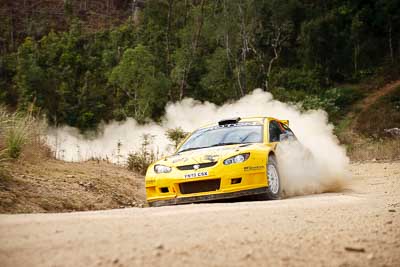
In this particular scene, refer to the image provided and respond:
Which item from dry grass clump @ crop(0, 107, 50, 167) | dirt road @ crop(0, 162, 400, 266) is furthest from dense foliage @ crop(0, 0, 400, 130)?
dirt road @ crop(0, 162, 400, 266)

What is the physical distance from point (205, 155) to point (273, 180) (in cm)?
120

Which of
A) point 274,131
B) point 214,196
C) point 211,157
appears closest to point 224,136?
point 274,131

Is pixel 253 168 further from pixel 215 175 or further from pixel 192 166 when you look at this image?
pixel 192 166

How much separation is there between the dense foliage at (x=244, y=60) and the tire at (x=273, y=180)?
116ft

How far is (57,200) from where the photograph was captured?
31.4 feet

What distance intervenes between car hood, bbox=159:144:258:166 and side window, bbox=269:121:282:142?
0.95 meters

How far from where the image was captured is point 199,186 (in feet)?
30.7

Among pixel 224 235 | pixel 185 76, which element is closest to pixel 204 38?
pixel 185 76

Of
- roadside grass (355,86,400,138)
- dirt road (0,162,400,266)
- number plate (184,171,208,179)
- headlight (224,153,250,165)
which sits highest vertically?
roadside grass (355,86,400,138)

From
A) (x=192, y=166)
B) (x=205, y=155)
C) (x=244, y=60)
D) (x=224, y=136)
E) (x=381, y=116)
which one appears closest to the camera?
(x=192, y=166)

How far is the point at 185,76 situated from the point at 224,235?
165ft

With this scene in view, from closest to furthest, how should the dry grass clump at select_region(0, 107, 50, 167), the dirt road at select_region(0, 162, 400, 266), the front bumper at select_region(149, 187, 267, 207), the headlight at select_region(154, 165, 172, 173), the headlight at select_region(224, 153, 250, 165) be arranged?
the dirt road at select_region(0, 162, 400, 266) → the front bumper at select_region(149, 187, 267, 207) → the headlight at select_region(224, 153, 250, 165) → the headlight at select_region(154, 165, 172, 173) → the dry grass clump at select_region(0, 107, 50, 167)

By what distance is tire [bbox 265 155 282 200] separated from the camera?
951 cm

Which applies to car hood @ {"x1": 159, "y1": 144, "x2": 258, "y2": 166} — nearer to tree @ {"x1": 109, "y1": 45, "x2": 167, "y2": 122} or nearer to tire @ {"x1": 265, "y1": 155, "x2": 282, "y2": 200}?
tire @ {"x1": 265, "y1": 155, "x2": 282, "y2": 200}
